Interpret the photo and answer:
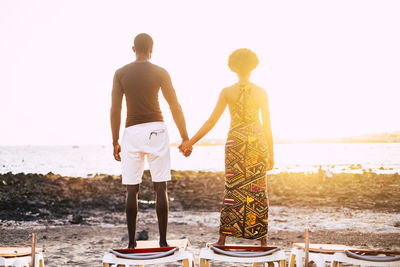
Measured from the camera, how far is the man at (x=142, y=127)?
518cm

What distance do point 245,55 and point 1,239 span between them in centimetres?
822

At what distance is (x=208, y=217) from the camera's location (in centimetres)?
1384

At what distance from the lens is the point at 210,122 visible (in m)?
5.56

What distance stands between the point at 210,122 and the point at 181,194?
1277cm

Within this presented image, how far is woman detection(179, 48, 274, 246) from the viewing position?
5195mm

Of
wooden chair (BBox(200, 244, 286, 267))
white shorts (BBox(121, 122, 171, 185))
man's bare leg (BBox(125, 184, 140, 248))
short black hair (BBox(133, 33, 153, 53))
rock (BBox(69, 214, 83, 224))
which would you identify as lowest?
rock (BBox(69, 214, 83, 224))

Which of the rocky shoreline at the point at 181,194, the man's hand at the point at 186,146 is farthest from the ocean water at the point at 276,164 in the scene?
the man's hand at the point at 186,146

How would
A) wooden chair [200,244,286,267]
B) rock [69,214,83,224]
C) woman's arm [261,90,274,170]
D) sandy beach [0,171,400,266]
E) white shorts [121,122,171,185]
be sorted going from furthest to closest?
rock [69,214,83,224], sandy beach [0,171,400,266], woman's arm [261,90,274,170], white shorts [121,122,171,185], wooden chair [200,244,286,267]

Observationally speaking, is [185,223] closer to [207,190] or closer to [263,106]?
[207,190]

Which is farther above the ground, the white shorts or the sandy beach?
the white shorts

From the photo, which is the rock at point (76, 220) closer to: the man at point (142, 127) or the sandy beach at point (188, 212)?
the sandy beach at point (188, 212)

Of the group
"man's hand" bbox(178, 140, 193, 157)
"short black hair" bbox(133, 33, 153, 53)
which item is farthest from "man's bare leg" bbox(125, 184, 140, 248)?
"short black hair" bbox(133, 33, 153, 53)

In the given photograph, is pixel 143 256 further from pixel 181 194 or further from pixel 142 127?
pixel 181 194

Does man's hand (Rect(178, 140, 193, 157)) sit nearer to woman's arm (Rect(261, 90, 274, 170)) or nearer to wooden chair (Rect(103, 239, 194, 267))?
woman's arm (Rect(261, 90, 274, 170))
